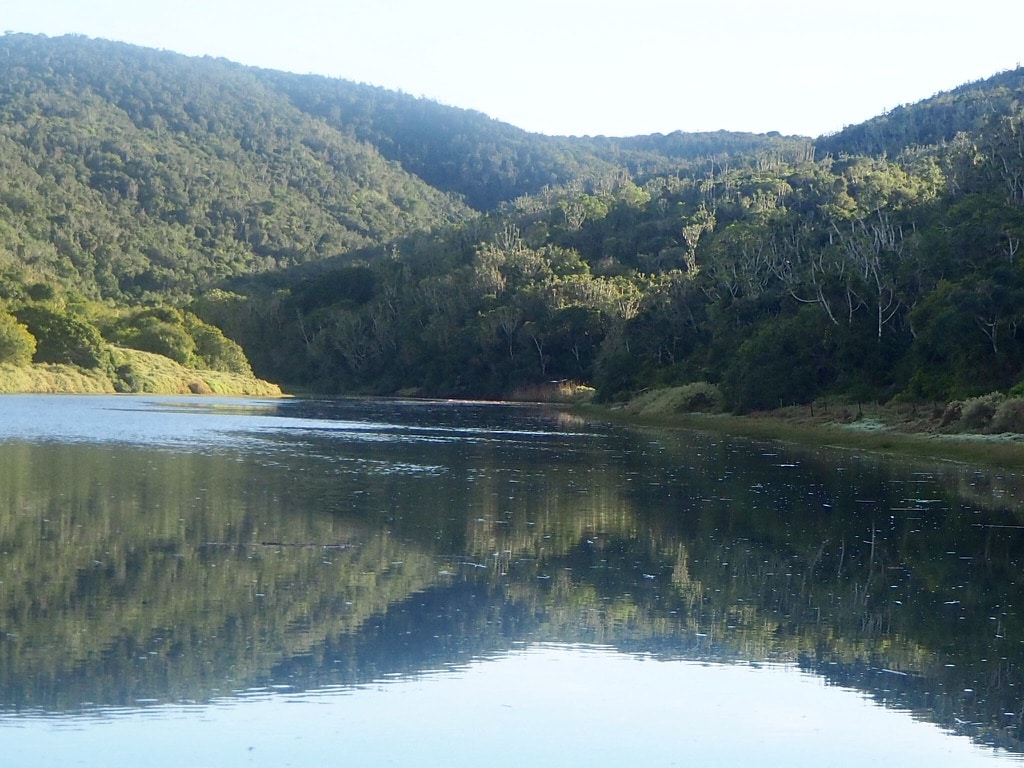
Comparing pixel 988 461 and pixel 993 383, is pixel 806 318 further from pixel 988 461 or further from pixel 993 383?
pixel 988 461

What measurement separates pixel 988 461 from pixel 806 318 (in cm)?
2309

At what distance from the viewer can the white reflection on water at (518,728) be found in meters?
7.23

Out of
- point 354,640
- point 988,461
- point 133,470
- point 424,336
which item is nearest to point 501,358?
point 424,336

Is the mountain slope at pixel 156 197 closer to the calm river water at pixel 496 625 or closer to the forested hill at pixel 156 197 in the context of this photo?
the forested hill at pixel 156 197

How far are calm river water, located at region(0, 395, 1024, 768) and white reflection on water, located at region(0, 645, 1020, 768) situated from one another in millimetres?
25

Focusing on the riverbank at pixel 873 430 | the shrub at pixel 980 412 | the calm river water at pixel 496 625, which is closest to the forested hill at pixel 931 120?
the riverbank at pixel 873 430

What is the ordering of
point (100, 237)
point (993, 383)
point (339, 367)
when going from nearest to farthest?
point (993, 383) → point (339, 367) → point (100, 237)

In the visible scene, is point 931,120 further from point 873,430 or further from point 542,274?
point 873,430

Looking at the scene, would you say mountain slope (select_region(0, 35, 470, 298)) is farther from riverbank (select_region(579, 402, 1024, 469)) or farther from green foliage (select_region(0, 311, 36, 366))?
riverbank (select_region(579, 402, 1024, 469))

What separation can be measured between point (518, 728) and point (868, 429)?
3654 cm

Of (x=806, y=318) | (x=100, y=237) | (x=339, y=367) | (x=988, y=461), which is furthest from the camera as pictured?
(x=100, y=237)

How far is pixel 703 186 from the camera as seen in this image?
12538 cm

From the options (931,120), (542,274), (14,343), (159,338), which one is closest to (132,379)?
(14,343)

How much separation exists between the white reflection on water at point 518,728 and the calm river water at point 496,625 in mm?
25
